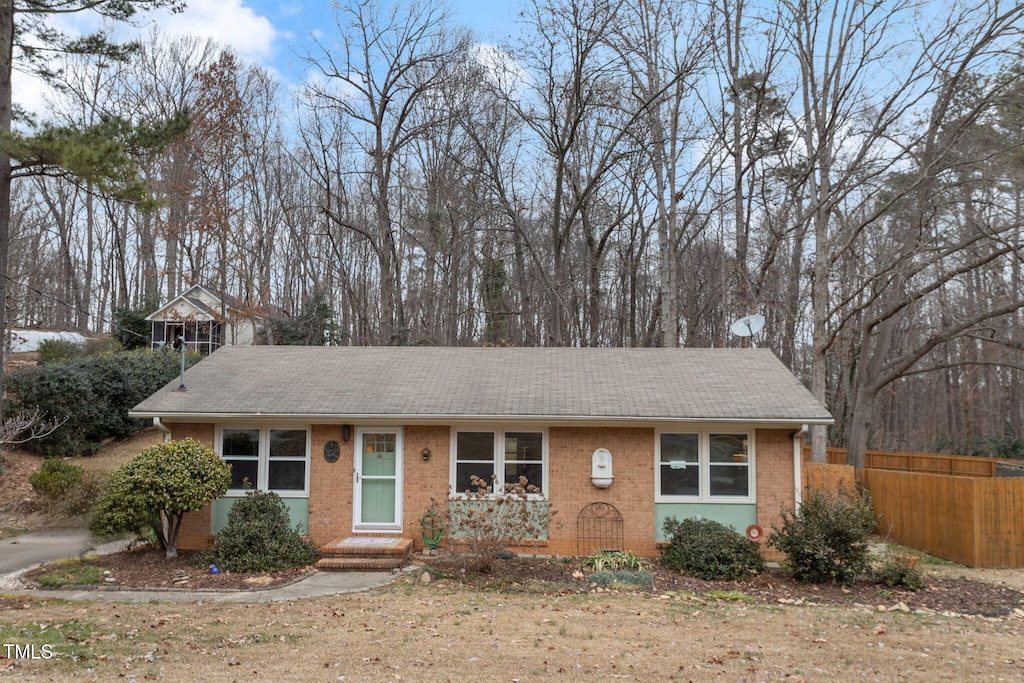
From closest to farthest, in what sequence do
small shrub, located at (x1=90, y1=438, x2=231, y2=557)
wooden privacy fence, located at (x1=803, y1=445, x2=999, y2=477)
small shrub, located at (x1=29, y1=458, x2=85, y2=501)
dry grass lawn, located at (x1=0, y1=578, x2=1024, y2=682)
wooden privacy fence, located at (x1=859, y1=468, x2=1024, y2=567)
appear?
dry grass lawn, located at (x1=0, y1=578, x2=1024, y2=682) → small shrub, located at (x1=90, y1=438, x2=231, y2=557) → wooden privacy fence, located at (x1=859, y1=468, x2=1024, y2=567) → small shrub, located at (x1=29, y1=458, x2=85, y2=501) → wooden privacy fence, located at (x1=803, y1=445, x2=999, y2=477)

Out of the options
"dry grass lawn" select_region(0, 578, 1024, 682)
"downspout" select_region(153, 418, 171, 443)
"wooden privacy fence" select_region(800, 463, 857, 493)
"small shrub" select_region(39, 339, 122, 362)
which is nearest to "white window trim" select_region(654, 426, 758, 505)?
"dry grass lawn" select_region(0, 578, 1024, 682)

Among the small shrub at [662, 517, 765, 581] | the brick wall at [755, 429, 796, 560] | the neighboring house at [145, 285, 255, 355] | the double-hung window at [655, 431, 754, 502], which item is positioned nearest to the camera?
the small shrub at [662, 517, 765, 581]

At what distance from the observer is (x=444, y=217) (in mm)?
25453

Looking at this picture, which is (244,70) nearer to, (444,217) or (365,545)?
(444,217)

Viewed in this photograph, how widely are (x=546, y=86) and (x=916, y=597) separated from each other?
54.0ft

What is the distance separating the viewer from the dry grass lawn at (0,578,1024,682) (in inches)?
245

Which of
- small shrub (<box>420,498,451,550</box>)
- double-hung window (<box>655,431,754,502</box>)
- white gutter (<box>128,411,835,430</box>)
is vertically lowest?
small shrub (<box>420,498,451,550</box>)

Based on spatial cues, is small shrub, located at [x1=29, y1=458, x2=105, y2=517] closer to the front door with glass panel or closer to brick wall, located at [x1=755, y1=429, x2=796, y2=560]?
the front door with glass panel

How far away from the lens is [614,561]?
11.1 m

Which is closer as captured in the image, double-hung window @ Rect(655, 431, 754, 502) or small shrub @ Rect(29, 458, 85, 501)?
double-hung window @ Rect(655, 431, 754, 502)

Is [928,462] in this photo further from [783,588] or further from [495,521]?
[495,521]

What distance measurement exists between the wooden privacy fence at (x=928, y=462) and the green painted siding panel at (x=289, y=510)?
1656 centimetres

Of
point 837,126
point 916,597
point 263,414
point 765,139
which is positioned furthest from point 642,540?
point 765,139

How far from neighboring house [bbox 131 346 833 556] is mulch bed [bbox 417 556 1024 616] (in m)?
1.36
